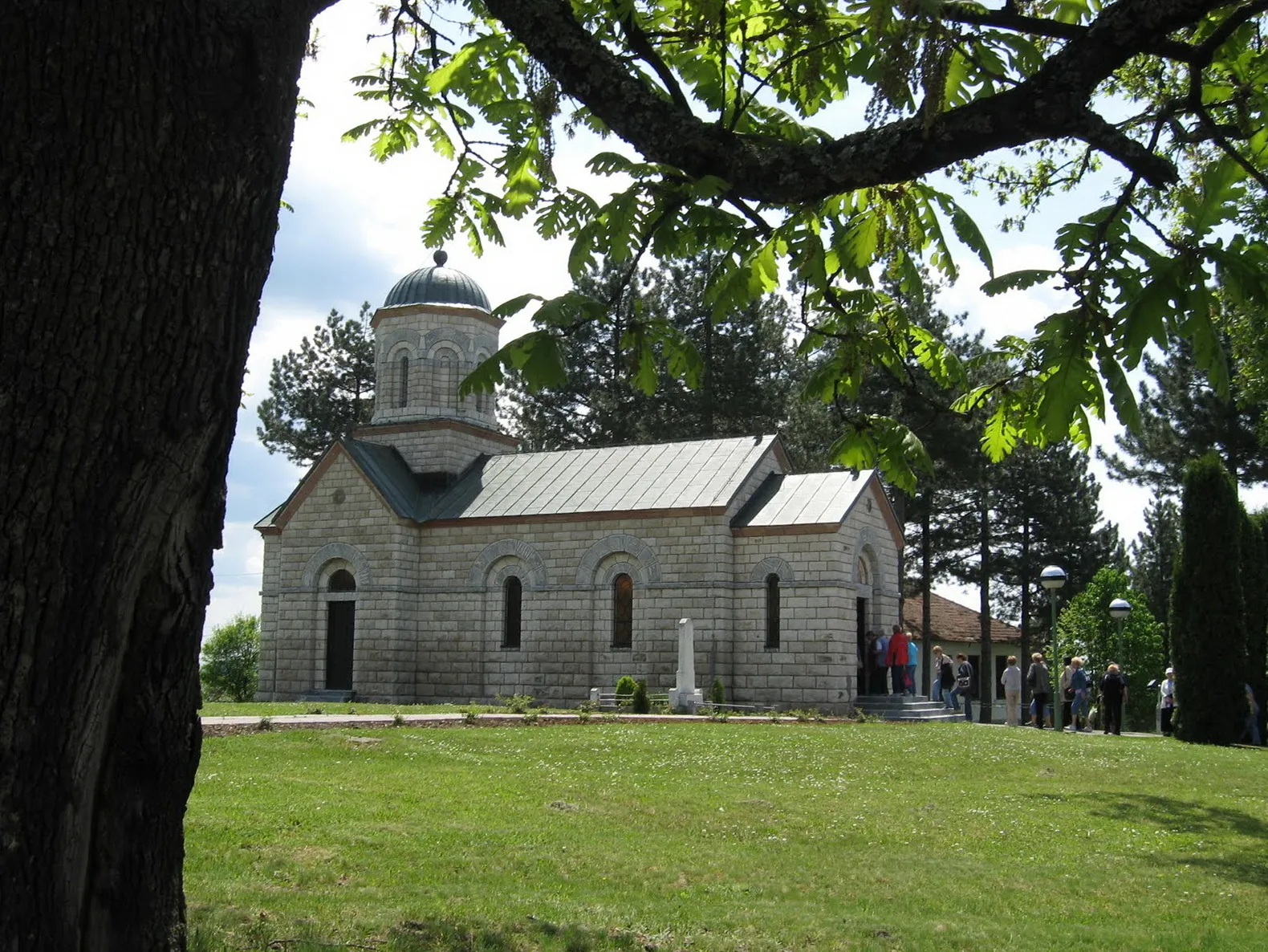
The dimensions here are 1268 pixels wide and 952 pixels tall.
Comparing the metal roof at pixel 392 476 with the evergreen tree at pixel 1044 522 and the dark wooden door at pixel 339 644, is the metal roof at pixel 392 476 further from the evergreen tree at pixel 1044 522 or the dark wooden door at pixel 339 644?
the evergreen tree at pixel 1044 522

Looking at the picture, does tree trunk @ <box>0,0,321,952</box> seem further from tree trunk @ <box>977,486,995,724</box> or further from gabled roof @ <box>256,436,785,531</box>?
tree trunk @ <box>977,486,995,724</box>

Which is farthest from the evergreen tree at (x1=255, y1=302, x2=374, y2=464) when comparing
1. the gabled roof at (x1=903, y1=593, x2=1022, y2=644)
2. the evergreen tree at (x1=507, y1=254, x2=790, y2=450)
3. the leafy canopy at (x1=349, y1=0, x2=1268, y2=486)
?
the leafy canopy at (x1=349, y1=0, x2=1268, y2=486)

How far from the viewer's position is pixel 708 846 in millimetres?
9273

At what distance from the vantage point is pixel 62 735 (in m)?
2.97

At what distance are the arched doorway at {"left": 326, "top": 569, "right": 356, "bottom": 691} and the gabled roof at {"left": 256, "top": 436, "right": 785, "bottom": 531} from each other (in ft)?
8.06

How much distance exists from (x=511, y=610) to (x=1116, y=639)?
17.8 m

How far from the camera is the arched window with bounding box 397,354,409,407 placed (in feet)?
106

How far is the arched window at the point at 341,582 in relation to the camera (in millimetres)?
30188

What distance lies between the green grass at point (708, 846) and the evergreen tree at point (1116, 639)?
2026 centimetres

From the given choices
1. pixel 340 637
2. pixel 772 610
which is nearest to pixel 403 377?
pixel 340 637

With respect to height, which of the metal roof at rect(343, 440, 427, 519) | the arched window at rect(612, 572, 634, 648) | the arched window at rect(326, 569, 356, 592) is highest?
the metal roof at rect(343, 440, 427, 519)

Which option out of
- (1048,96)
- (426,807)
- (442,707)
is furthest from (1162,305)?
(442,707)

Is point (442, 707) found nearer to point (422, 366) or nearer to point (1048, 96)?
point (422, 366)

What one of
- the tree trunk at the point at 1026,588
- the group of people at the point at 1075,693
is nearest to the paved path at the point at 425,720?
the group of people at the point at 1075,693
